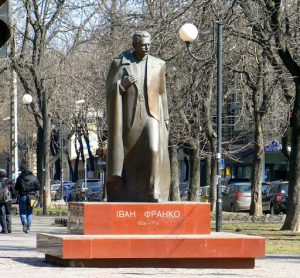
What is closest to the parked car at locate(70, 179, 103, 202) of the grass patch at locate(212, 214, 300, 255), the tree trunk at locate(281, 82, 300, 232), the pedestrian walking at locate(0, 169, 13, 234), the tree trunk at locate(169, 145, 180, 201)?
the tree trunk at locate(169, 145, 180, 201)

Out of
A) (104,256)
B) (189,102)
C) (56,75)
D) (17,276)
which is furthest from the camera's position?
(56,75)

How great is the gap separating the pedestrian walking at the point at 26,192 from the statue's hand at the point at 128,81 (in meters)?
11.4

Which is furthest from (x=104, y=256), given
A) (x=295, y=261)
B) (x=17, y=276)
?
(x=295, y=261)

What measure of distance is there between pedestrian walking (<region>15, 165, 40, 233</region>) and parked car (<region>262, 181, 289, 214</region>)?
17.4m

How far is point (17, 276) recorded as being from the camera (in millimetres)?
14047

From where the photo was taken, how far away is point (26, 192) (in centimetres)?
2781

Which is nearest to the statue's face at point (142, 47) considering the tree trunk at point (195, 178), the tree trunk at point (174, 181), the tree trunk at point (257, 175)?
the tree trunk at point (257, 175)

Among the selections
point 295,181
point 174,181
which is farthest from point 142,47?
point 174,181

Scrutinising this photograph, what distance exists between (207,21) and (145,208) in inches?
520

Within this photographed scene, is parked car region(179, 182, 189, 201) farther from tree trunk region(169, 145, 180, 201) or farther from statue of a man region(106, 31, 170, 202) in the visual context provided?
statue of a man region(106, 31, 170, 202)

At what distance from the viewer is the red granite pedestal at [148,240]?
50.4 feet

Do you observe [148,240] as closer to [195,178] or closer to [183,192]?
[195,178]

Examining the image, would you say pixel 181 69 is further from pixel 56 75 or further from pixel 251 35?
pixel 56 75

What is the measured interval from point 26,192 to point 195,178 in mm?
14620
